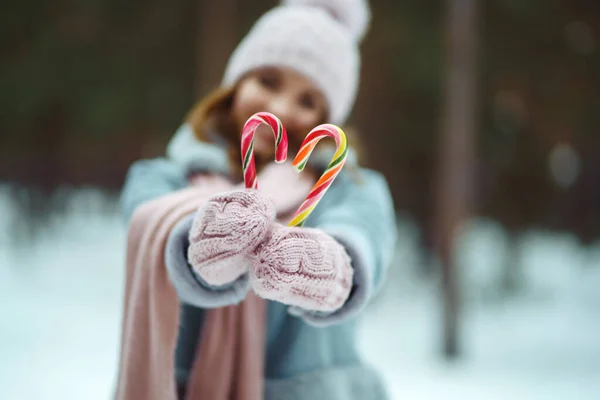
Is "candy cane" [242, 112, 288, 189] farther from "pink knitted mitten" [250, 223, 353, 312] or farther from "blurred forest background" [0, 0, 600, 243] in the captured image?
"blurred forest background" [0, 0, 600, 243]

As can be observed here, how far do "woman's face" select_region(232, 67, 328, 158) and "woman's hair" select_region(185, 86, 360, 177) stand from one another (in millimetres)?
21

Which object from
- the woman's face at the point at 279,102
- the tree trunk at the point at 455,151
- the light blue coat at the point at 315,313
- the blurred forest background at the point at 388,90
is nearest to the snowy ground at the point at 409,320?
the tree trunk at the point at 455,151

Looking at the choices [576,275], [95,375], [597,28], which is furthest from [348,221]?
[576,275]

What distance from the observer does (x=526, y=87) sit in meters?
3.31

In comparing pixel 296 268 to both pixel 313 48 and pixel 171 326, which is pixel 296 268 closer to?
pixel 171 326

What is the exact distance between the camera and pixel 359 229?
0.80 meters

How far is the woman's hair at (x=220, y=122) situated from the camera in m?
0.97

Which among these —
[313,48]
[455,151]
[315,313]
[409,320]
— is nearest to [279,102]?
[313,48]

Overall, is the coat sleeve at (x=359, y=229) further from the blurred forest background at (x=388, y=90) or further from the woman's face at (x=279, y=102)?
the blurred forest background at (x=388, y=90)

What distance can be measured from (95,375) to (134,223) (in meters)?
1.75

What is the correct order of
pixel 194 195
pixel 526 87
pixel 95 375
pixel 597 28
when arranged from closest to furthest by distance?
pixel 194 195 < pixel 95 375 < pixel 597 28 < pixel 526 87

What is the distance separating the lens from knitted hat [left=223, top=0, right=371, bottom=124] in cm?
95

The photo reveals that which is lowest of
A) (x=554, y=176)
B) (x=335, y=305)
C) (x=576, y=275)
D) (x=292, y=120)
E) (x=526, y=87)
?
(x=335, y=305)

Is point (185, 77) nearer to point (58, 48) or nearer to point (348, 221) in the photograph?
point (58, 48)
